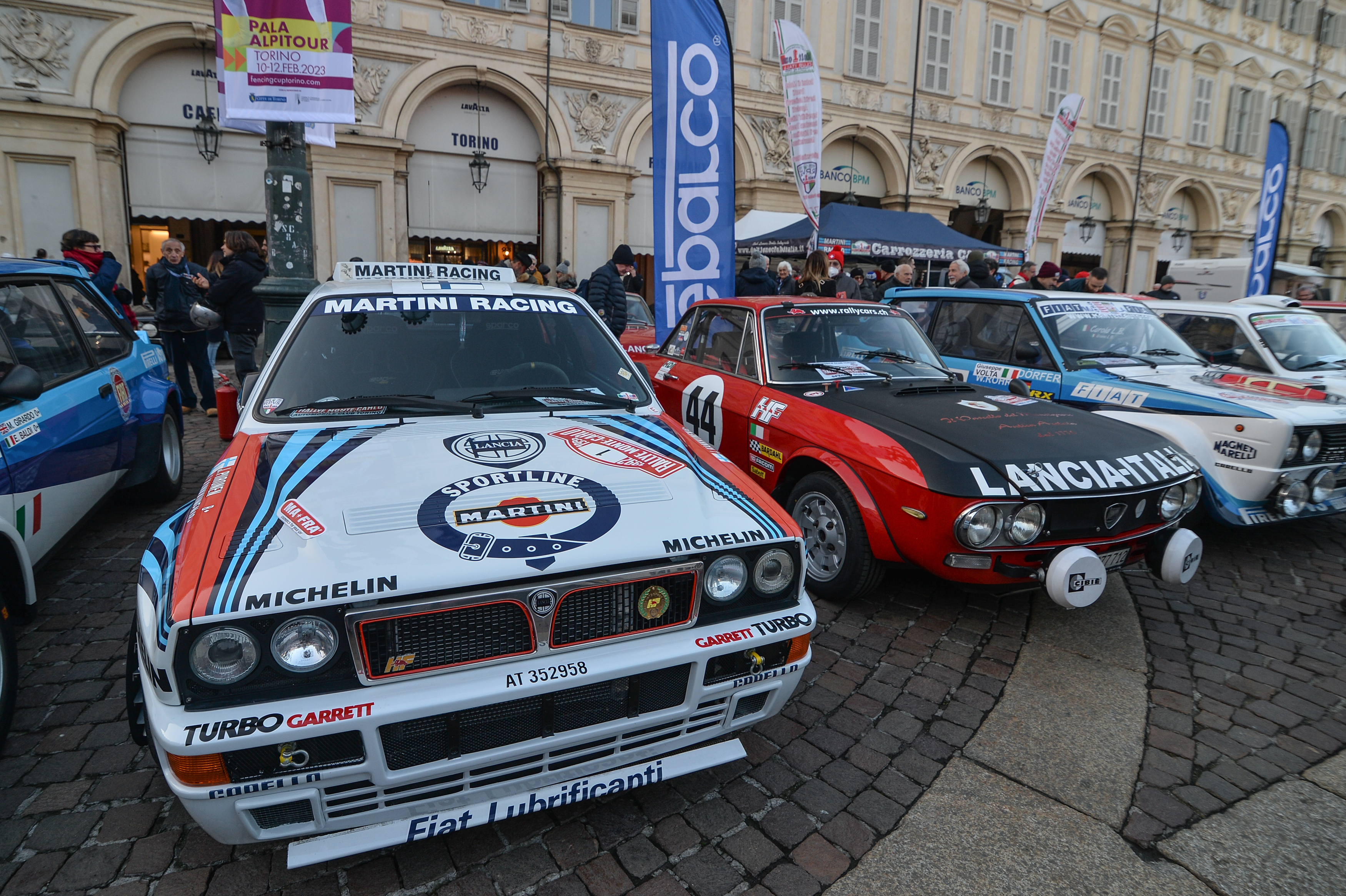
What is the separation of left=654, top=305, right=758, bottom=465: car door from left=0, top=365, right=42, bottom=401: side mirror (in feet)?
10.5

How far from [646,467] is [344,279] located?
2.20 meters

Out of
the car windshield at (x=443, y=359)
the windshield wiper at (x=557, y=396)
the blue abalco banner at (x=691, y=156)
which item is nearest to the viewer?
the car windshield at (x=443, y=359)

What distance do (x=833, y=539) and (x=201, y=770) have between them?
3037 millimetres

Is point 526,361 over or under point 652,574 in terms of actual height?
over

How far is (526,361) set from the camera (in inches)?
131

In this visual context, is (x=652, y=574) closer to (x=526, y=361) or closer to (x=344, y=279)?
(x=526, y=361)

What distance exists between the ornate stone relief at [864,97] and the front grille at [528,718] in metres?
20.0

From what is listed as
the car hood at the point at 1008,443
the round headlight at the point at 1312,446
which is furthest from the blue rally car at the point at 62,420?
the round headlight at the point at 1312,446

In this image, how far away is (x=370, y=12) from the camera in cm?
1473

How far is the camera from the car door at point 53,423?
316cm

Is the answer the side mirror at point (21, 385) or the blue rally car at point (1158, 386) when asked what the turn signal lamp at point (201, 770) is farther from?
the blue rally car at point (1158, 386)

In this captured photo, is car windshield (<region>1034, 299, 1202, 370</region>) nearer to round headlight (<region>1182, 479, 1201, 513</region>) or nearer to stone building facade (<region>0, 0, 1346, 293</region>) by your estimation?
round headlight (<region>1182, 479, 1201, 513</region>)

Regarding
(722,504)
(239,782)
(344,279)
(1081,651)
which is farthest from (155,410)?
(1081,651)

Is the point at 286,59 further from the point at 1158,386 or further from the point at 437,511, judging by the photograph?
the point at 1158,386
